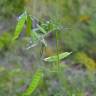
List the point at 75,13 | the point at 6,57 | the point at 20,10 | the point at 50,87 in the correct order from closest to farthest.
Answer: the point at 20,10, the point at 50,87, the point at 6,57, the point at 75,13

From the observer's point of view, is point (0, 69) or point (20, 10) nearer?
point (20, 10)

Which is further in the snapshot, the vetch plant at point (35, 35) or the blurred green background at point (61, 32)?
the blurred green background at point (61, 32)

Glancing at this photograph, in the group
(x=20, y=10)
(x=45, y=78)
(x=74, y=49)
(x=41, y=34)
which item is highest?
(x=41, y=34)

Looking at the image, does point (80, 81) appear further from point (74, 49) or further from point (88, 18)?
point (88, 18)

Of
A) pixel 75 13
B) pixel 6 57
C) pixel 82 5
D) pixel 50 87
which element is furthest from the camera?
pixel 82 5

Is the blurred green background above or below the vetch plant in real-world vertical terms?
below

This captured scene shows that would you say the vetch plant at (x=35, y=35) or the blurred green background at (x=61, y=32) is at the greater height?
the vetch plant at (x=35, y=35)

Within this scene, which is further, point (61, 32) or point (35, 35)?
point (61, 32)

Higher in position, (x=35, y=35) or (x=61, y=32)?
(x=35, y=35)

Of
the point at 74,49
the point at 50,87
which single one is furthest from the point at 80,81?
the point at 74,49

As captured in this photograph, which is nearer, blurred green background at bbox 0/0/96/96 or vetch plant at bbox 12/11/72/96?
vetch plant at bbox 12/11/72/96

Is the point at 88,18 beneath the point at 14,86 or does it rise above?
beneath
